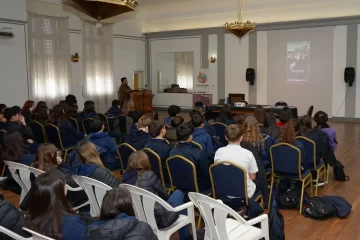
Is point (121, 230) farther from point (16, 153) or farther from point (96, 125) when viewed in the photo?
point (96, 125)

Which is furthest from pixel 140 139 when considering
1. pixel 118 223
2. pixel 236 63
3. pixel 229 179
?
pixel 236 63

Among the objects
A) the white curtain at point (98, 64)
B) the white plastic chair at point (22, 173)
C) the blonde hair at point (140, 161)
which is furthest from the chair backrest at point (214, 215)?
the white curtain at point (98, 64)

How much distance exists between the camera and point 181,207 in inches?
115

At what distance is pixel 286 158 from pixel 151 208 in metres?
2.06

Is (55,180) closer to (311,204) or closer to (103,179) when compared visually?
(103,179)

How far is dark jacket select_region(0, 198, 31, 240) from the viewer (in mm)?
2277

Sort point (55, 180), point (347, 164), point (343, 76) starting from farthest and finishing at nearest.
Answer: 1. point (343, 76)
2. point (347, 164)
3. point (55, 180)

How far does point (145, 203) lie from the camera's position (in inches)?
113

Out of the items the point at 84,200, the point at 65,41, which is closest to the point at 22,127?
the point at 84,200

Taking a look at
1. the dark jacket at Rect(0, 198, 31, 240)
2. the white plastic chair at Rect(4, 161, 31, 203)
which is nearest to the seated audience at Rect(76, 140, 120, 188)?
the white plastic chair at Rect(4, 161, 31, 203)

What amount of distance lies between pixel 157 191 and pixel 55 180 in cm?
108

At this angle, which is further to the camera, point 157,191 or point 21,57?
point 21,57

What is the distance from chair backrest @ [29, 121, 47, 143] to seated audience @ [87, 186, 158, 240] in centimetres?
473

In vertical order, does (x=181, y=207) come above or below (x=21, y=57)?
below
